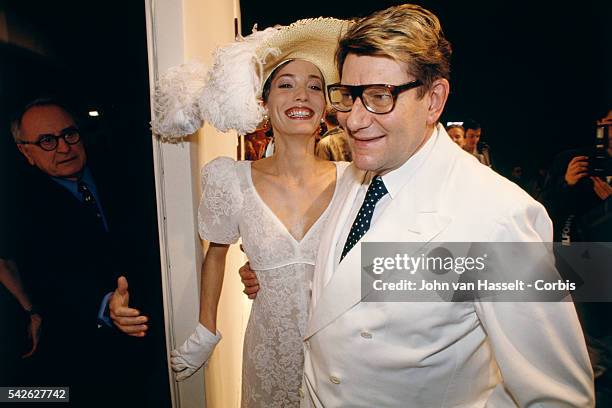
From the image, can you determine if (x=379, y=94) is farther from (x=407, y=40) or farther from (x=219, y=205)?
(x=219, y=205)

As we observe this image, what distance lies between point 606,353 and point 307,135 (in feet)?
7.28

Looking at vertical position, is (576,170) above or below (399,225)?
above

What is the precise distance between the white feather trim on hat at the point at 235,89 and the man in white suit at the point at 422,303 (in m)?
0.42

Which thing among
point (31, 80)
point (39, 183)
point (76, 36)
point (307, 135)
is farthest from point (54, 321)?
point (307, 135)

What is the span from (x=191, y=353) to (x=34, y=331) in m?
0.72

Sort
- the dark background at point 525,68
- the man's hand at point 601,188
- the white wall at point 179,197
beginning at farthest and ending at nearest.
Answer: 1. the dark background at point 525,68
2. the man's hand at point 601,188
3. the white wall at point 179,197

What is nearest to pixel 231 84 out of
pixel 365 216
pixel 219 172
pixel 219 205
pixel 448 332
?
pixel 219 172

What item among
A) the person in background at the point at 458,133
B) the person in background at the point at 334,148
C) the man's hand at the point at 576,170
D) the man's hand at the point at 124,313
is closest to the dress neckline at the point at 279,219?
the man's hand at the point at 124,313

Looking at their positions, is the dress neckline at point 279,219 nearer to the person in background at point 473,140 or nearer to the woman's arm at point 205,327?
the woman's arm at point 205,327

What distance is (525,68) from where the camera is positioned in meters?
3.38

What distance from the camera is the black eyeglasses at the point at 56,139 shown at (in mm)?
1009

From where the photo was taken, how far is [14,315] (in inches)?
40.0

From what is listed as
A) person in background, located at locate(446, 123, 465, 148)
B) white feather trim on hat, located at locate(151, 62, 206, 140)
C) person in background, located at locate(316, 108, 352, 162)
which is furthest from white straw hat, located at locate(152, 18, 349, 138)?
person in background, located at locate(446, 123, 465, 148)

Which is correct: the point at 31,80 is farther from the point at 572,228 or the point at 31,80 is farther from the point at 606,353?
the point at 606,353
